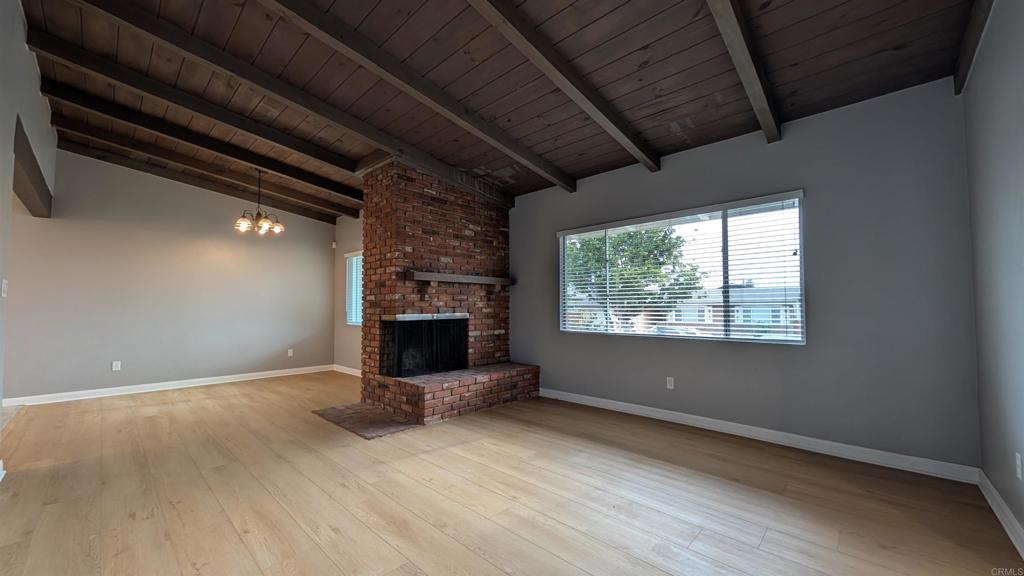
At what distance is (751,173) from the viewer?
3510mm

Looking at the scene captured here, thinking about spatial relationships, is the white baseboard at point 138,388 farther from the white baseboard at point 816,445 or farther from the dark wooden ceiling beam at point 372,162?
the white baseboard at point 816,445

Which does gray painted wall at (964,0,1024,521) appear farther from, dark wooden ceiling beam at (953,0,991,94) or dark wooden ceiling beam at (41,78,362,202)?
dark wooden ceiling beam at (41,78,362,202)

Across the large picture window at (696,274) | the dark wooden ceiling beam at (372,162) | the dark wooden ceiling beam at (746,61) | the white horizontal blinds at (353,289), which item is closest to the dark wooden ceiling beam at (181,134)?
the dark wooden ceiling beam at (372,162)

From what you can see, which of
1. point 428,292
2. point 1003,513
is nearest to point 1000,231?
point 1003,513

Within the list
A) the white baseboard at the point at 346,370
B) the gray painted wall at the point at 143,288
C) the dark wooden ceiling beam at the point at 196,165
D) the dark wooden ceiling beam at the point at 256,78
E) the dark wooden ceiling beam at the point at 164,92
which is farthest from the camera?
the white baseboard at the point at 346,370

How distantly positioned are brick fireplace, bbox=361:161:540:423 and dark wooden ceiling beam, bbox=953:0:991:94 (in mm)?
4231

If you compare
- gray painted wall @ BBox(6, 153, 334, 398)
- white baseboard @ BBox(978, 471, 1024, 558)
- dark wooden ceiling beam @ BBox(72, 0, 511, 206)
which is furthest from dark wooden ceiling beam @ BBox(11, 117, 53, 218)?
white baseboard @ BBox(978, 471, 1024, 558)

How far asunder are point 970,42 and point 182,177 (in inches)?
317

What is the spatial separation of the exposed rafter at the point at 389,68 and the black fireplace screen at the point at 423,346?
2143 mm

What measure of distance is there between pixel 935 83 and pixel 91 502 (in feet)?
19.6

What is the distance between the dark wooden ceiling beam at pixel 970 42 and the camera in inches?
83.0

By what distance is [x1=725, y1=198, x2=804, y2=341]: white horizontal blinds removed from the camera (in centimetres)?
325

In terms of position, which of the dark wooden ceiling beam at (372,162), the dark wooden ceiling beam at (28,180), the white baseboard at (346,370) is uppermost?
the dark wooden ceiling beam at (372,162)

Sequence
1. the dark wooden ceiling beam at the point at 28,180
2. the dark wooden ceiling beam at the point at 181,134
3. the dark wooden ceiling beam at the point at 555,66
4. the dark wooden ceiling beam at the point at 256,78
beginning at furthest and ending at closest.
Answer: the dark wooden ceiling beam at the point at 181,134 < the dark wooden ceiling beam at the point at 28,180 < the dark wooden ceiling beam at the point at 256,78 < the dark wooden ceiling beam at the point at 555,66
